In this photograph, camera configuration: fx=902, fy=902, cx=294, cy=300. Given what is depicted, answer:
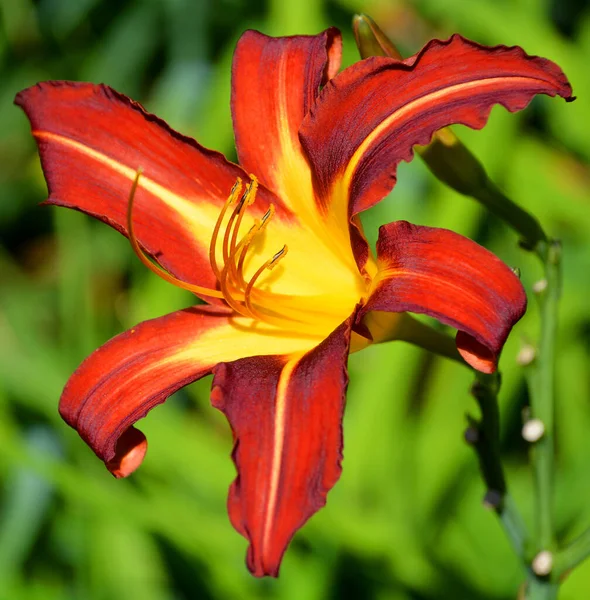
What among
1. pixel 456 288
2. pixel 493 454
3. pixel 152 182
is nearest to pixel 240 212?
pixel 152 182

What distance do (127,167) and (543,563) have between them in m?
0.66

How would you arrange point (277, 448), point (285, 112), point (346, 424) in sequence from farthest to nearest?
point (346, 424) < point (285, 112) < point (277, 448)

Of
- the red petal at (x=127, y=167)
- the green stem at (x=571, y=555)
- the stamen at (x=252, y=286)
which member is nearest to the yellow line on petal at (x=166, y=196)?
the red petal at (x=127, y=167)

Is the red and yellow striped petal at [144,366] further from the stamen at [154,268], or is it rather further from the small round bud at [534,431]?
the small round bud at [534,431]

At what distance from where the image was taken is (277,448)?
800mm

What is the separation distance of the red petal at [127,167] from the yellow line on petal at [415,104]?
0.17 m

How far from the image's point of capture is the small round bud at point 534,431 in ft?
3.40

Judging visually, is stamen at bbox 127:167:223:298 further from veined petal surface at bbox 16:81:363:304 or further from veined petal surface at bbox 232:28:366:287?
veined petal surface at bbox 232:28:366:287

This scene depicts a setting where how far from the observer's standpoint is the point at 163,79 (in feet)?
8.99

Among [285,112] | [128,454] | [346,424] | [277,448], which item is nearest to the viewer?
[277,448]

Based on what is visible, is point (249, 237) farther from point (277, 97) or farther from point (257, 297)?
point (277, 97)

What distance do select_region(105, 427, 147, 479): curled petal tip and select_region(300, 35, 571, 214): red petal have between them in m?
0.33

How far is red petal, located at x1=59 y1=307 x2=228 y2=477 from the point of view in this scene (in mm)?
934

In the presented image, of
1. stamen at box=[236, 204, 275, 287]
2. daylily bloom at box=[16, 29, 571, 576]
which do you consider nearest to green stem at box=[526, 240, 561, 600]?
daylily bloom at box=[16, 29, 571, 576]
